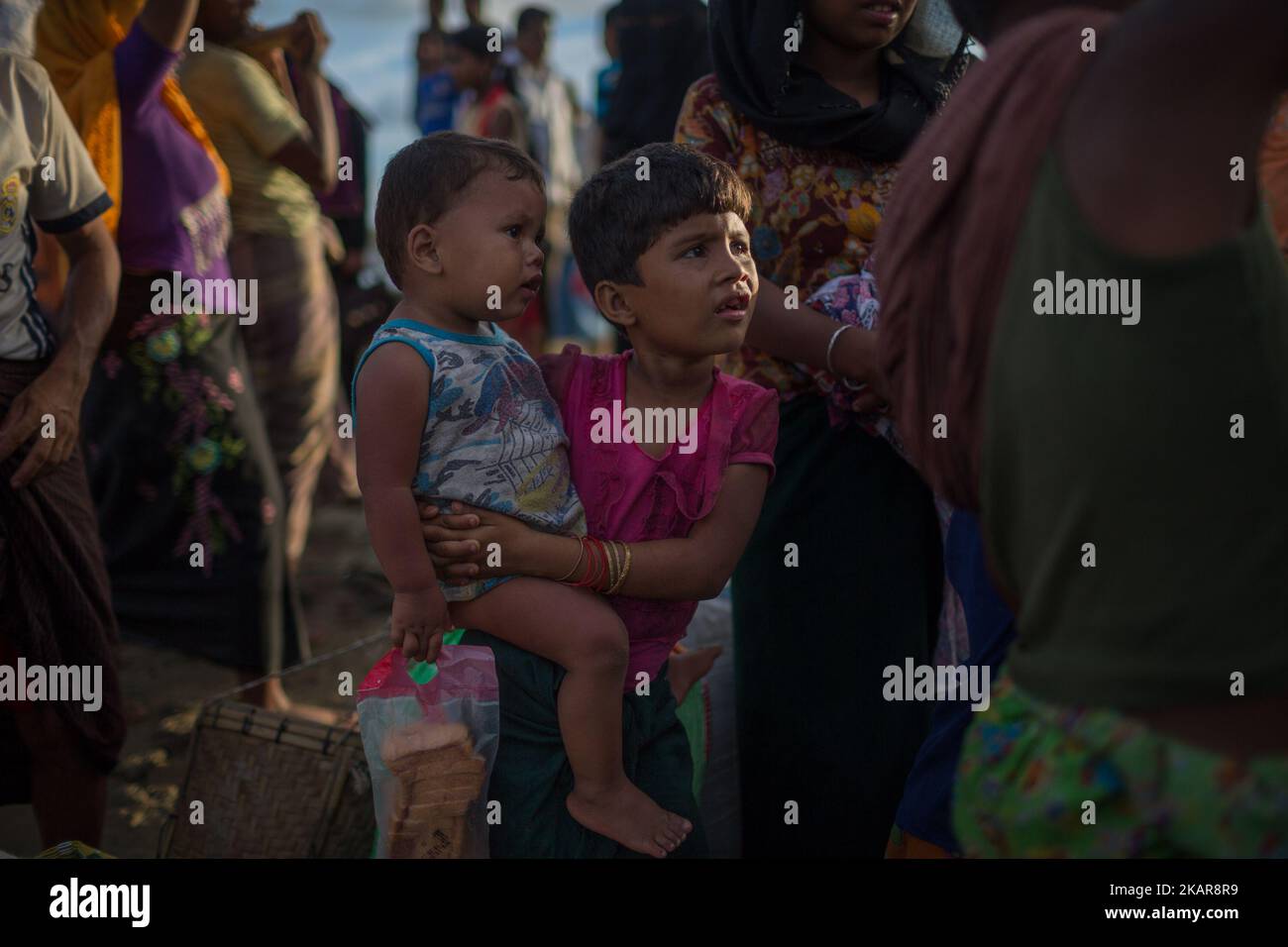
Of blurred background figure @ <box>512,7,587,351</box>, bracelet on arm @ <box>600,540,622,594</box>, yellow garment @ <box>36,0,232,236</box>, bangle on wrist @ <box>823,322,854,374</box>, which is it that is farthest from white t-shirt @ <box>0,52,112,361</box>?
blurred background figure @ <box>512,7,587,351</box>

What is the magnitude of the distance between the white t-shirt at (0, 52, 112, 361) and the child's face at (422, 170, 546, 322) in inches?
42.0

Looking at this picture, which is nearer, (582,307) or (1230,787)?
(1230,787)

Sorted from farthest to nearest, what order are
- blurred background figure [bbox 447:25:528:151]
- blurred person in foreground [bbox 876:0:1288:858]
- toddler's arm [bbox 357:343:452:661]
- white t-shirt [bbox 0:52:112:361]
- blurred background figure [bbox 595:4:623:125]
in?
blurred background figure [bbox 447:25:528:151], blurred background figure [bbox 595:4:623:125], white t-shirt [bbox 0:52:112:361], toddler's arm [bbox 357:343:452:661], blurred person in foreground [bbox 876:0:1288:858]

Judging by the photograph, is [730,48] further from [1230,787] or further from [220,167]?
[220,167]

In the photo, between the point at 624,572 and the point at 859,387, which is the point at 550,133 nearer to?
→ the point at 859,387

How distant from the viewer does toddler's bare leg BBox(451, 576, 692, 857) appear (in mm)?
1899

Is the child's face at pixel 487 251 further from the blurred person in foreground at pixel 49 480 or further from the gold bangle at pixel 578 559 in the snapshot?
the blurred person in foreground at pixel 49 480

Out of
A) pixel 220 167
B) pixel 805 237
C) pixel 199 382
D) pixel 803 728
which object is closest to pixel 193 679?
pixel 199 382

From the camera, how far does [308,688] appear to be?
4121 millimetres

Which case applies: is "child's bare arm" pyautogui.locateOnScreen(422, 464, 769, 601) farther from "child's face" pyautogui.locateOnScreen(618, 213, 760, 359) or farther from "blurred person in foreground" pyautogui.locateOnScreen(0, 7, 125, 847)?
"blurred person in foreground" pyautogui.locateOnScreen(0, 7, 125, 847)

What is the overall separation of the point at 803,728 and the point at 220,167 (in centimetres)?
246

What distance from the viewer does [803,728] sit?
2424 millimetres

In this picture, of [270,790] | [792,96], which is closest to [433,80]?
[792,96]

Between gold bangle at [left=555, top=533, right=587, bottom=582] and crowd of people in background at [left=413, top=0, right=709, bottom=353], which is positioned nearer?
gold bangle at [left=555, top=533, right=587, bottom=582]
